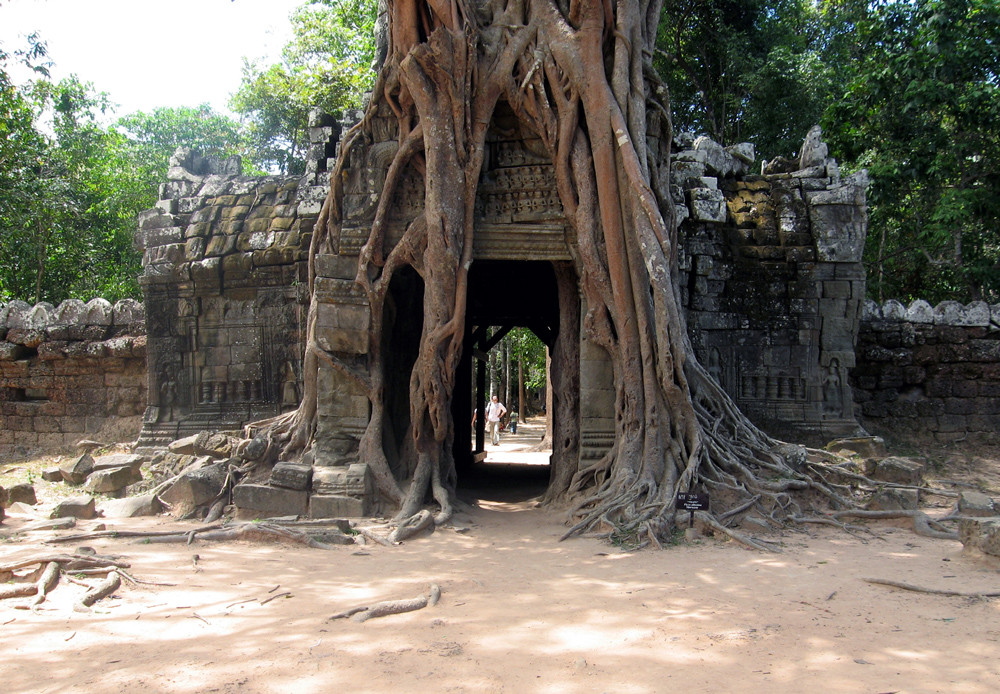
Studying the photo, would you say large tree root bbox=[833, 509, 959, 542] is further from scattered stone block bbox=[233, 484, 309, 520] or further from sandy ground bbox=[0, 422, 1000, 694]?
scattered stone block bbox=[233, 484, 309, 520]

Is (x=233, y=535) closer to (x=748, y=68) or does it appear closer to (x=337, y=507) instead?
(x=337, y=507)

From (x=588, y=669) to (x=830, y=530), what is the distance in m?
2.93

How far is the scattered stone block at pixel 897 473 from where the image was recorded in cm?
574

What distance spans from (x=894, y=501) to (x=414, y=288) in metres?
4.39

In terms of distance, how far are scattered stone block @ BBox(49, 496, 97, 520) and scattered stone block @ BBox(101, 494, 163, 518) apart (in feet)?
0.61

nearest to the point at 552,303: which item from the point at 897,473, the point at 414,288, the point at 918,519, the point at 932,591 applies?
the point at 414,288

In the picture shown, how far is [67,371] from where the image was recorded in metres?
8.91

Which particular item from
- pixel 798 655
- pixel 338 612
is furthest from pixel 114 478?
pixel 798 655

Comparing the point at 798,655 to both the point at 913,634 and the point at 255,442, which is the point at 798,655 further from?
the point at 255,442

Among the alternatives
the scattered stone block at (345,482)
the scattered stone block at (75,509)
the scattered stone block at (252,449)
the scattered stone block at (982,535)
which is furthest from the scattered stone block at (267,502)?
the scattered stone block at (982,535)

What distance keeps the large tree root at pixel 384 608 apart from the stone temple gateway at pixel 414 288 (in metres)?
2.16

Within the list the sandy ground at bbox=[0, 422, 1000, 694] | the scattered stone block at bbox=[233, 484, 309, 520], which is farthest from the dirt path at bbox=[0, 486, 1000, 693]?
the scattered stone block at bbox=[233, 484, 309, 520]

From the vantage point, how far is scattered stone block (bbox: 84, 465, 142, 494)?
617cm

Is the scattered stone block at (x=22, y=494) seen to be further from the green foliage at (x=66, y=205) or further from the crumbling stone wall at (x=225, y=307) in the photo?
the green foliage at (x=66, y=205)
